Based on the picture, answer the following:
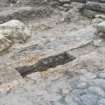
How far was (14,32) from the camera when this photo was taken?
4016mm

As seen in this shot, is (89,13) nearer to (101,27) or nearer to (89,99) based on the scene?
(101,27)

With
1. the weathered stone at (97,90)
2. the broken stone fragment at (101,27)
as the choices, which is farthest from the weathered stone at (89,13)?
the weathered stone at (97,90)

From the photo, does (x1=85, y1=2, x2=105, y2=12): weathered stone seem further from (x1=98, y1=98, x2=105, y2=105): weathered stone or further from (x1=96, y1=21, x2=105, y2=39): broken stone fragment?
(x1=98, y1=98, x2=105, y2=105): weathered stone

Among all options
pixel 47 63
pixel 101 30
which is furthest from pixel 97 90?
pixel 101 30

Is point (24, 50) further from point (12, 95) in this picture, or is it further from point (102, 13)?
point (102, 13)

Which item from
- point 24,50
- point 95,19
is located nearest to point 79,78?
point 24,50

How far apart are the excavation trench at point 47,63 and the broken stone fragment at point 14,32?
2.40 feet

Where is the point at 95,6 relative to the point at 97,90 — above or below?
above

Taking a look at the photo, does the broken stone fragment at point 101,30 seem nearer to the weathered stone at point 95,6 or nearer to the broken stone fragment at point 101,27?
the broken stone fragment at point 101,27

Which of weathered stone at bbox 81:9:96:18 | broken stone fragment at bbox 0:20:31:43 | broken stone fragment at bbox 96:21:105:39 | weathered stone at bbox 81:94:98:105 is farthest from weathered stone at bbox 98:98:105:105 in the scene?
weathered stone at bbox 81:9:96:18

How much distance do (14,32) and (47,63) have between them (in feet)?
2.88

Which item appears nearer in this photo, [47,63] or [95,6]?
[47,63]

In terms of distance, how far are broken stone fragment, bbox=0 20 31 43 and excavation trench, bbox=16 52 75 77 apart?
73cm

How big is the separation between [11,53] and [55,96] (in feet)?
3.74
